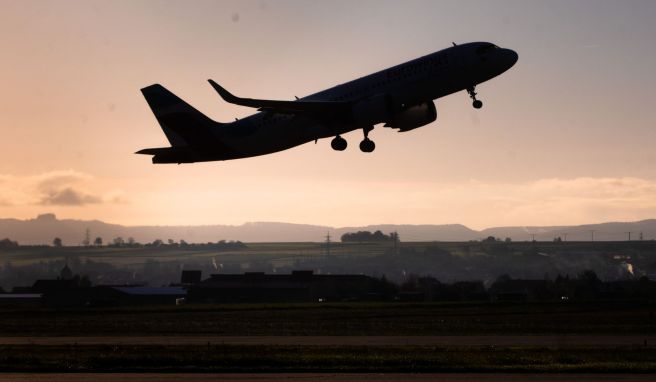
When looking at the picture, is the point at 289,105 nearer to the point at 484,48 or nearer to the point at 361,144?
the point at 361,144

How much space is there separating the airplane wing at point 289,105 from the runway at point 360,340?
1472 cm

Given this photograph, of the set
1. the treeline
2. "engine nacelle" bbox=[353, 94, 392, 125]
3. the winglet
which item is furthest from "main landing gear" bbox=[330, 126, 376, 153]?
the treeline

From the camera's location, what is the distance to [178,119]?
68.2 meters

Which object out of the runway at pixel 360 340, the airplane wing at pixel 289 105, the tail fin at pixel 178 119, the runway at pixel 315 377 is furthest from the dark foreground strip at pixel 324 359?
the tail fin at pixel 178 119

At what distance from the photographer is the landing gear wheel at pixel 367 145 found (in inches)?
2389

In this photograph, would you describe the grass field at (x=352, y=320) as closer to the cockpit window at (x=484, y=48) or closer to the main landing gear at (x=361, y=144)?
the main landing gear at (x=361, y=144)

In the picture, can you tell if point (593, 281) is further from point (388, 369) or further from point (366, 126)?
point (388, 369)

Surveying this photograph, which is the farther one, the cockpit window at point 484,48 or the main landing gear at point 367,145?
the main landing gear at point 367,145

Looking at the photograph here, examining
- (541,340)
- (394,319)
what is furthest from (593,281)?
(541,340)

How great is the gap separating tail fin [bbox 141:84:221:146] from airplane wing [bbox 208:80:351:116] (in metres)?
9.22

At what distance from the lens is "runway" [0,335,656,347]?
59031 mm

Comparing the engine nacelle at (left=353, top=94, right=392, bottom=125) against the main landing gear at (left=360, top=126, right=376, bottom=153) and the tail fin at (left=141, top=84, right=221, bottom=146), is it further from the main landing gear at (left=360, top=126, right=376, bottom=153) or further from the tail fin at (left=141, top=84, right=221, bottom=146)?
the tail fin at (left=141, top=84, right=221, bottom=146)

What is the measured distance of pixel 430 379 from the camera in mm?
39375

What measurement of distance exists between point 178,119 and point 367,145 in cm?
1562
